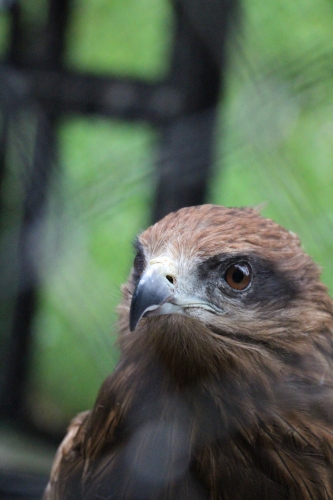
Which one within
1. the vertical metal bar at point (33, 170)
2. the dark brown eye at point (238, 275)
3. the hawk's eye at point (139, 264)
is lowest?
the dark brown eye at point (238, 275)

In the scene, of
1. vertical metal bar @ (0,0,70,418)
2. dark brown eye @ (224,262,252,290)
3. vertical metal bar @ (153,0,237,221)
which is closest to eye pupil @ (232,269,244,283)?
dark brown eye @ (224,262,252,290)

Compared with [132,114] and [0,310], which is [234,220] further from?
[0,310]

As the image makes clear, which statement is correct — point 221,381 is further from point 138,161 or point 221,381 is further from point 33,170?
point 33,170

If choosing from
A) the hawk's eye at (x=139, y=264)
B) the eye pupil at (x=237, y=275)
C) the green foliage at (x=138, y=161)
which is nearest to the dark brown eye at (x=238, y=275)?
the eye pupil at (x=237, y=275)

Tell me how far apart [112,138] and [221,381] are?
2.33 meters

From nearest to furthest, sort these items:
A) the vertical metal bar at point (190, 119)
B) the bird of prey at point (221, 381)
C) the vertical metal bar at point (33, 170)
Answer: the bird of prey at point (221, 381), the vertical metal bar at point (190, 119), the vertical metal bar at point (33, 170)

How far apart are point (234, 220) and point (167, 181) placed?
48.3 inches

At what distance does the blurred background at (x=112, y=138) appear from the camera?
2.88 meters

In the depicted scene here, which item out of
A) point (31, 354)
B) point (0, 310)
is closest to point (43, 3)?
point (0, 310)

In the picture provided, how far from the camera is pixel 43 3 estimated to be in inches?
129

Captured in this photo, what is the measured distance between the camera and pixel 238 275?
168 centimetres

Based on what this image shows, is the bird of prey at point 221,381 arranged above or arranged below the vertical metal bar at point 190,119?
below

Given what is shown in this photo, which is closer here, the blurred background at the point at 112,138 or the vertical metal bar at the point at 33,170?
the blurred background at the point at 112,138

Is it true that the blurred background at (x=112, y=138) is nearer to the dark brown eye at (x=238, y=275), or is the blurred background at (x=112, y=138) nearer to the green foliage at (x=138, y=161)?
the green foliage at (x=138, y=161)
